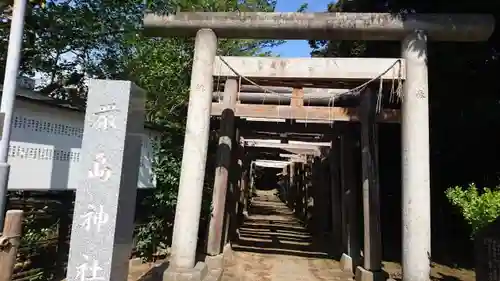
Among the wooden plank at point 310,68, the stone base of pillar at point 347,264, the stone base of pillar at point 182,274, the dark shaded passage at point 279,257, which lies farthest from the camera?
the stone base of pillar at point 347,264

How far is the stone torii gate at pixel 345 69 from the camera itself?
6.26 meters

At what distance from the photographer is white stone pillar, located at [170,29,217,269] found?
667cm

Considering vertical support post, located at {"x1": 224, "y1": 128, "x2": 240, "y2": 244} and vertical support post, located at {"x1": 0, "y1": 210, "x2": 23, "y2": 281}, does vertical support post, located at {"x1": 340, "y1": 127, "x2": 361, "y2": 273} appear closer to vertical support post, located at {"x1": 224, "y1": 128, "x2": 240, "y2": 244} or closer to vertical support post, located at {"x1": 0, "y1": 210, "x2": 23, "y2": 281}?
vertical support post, located at {"x1": 224, "y1": 128, "x2": 240, "y2": 244}

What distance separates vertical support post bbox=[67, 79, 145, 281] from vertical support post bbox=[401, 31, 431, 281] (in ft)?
13.7

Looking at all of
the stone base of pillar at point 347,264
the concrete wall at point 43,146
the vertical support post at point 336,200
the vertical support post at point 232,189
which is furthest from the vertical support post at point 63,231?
the vertical support post at point 336,200

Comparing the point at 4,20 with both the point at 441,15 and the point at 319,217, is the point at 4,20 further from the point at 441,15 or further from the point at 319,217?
the point at 319,217

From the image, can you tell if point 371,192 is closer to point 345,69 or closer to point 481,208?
point 481,208

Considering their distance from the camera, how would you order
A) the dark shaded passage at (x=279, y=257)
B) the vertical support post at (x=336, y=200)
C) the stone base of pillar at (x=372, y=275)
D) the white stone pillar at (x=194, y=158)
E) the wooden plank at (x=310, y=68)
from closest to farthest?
the white stone pillar at (x=194, y=158) → the wooden plank at (x=310, y=68) → the stone base of pillar at (x=372, y=275) → the dark shaded passage at (x=279, y=257) → the vertical support post at (x=336, y=200)

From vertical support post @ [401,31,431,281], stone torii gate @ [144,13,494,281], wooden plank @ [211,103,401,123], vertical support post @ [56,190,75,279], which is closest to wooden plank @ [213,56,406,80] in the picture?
stone torii gate @ [144,13,494,281]

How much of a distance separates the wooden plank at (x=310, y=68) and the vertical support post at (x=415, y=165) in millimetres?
252

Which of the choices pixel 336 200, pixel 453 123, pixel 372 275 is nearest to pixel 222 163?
pixel 372 275

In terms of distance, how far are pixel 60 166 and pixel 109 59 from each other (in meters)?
5.89

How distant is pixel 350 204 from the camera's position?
31.6 ft

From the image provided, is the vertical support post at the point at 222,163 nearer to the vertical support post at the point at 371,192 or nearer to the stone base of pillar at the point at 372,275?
the vertical support post at the point at 371,192
